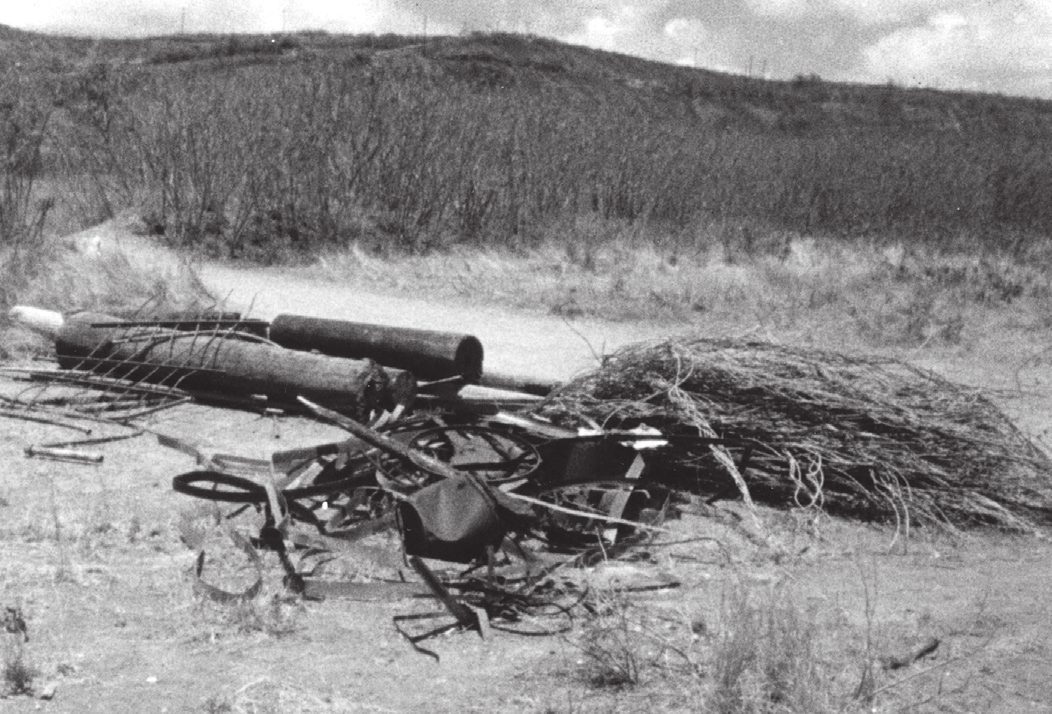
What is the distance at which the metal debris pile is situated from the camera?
4473 mm

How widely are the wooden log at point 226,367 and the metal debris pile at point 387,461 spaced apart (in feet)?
0.04

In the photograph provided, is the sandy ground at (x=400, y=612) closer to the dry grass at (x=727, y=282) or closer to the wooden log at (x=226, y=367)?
the wooden log at (x=226, y=367)

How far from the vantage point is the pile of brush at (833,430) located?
557 centimetres

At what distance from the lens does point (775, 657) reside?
136 inches

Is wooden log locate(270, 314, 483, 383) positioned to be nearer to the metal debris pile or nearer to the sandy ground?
the metal debris pile

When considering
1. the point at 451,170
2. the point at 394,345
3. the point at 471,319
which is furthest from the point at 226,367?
the point at 451,170

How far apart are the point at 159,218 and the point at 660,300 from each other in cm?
620

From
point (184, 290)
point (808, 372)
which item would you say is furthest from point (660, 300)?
point (808, 372)

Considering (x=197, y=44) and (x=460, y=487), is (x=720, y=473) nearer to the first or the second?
(x=460, y=487)

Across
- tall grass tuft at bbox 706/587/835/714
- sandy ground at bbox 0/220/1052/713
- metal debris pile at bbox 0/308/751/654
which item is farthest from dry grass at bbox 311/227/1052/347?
tall grass tuft at bbox 706/587/835/714

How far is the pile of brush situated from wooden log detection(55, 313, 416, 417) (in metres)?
1.16

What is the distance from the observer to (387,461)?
539 cm

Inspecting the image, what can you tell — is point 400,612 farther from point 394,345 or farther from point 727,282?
point 727,282

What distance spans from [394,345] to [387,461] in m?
1.90
